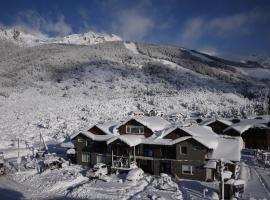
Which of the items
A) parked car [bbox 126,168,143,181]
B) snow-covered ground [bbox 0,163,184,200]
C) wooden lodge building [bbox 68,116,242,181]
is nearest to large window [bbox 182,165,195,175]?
wooden lodge building [bbox 68,116,242,181]

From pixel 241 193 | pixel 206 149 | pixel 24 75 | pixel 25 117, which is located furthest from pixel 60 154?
pixel 24 75

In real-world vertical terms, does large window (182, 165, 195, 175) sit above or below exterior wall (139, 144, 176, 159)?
below

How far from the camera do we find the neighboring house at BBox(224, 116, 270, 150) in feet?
155

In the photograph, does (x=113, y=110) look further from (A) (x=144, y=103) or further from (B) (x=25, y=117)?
(B) (x=25, y=117)

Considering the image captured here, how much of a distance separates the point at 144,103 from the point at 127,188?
290 feet

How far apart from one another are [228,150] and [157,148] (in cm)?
782

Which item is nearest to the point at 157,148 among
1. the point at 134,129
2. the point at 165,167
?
the point at 165,167

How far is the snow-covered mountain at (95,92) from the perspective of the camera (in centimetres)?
8619

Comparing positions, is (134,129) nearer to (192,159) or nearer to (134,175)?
(134,175)

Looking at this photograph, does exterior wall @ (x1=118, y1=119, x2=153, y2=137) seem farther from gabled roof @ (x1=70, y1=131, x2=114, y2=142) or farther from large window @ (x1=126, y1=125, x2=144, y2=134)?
gabled roof @ (x1=70, y1=131, x2=114, y2=142)

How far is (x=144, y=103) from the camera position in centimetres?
11744

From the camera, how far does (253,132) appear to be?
159 feet

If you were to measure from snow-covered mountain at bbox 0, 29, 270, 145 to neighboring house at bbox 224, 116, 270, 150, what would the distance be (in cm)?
3637

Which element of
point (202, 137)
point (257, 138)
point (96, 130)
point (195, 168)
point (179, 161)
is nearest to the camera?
point (195, 168)
